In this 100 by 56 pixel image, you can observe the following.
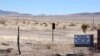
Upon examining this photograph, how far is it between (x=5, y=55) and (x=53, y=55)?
9.00 ft

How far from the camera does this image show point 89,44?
842 inches

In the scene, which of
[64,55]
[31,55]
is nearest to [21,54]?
[31,55]

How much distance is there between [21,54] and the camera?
2025 cm


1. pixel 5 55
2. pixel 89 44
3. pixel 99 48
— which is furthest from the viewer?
pixel 99 48

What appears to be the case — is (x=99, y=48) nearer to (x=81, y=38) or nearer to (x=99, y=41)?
(x=99, y=41)

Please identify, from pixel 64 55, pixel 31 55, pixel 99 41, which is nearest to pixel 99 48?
pixel 99 41

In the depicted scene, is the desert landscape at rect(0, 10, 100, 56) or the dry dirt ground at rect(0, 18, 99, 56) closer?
the dry dirt ground at rect(0, 18, 99, 56)

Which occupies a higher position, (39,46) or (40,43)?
(39,46)

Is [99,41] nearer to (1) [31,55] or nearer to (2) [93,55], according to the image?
(2) [93,55]

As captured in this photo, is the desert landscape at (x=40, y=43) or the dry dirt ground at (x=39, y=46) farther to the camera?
the desert landscape at (x=40, y=43)

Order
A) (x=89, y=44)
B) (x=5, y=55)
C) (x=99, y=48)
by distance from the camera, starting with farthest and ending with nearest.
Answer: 1. (x=99, y=48)
2. (x=89, y=44)
3. (x=5, y=55)

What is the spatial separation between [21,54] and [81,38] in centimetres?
396

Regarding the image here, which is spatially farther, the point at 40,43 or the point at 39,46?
the point at 40,43

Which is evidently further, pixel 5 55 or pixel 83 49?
pixel 83 49
